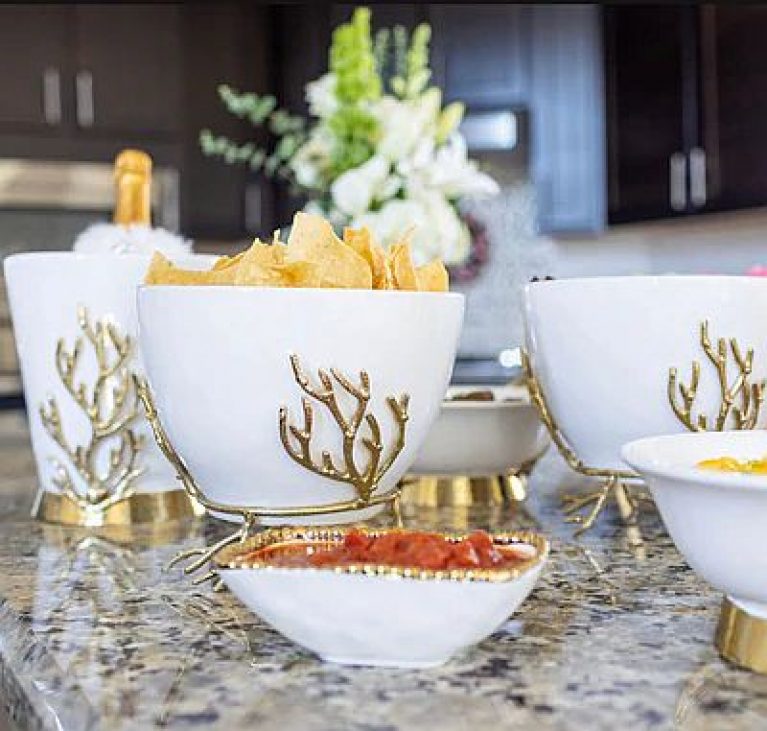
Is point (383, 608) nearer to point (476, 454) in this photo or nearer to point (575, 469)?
point (575, 469)

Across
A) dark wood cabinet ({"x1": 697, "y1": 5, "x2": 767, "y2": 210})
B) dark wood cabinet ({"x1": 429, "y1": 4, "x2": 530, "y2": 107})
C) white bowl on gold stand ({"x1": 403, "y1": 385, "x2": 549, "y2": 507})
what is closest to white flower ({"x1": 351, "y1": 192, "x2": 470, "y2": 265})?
white bowl on gold stand ({"x1": 403, "y1": 385, "x2": 549, "y2": 507})

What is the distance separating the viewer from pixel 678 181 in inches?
117

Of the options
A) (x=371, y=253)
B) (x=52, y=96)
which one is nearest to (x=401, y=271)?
(x=371, y=253)

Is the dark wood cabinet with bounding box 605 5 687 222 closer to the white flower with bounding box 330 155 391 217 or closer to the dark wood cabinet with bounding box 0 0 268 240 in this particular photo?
the dark wood cabinet with bounding box 0 0 268 240

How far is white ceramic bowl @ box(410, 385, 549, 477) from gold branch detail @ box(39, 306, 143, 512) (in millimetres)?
215

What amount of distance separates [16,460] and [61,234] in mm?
2291

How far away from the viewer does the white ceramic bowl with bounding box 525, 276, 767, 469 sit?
0.69m

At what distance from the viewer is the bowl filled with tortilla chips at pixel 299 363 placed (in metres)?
0.60

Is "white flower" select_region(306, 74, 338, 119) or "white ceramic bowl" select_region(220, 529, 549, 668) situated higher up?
"white flower" select_region(306, 74, 338, 119)

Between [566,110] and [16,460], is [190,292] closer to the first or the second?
[16,460]

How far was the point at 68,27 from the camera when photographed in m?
3.53

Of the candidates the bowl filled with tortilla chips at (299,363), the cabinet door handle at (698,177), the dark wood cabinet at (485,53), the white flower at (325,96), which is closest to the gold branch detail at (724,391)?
the bowl filled with tortilla chips at (299,363)

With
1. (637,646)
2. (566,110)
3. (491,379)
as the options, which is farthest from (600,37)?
(637,646)

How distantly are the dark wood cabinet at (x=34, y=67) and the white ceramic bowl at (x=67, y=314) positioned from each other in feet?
9.25
